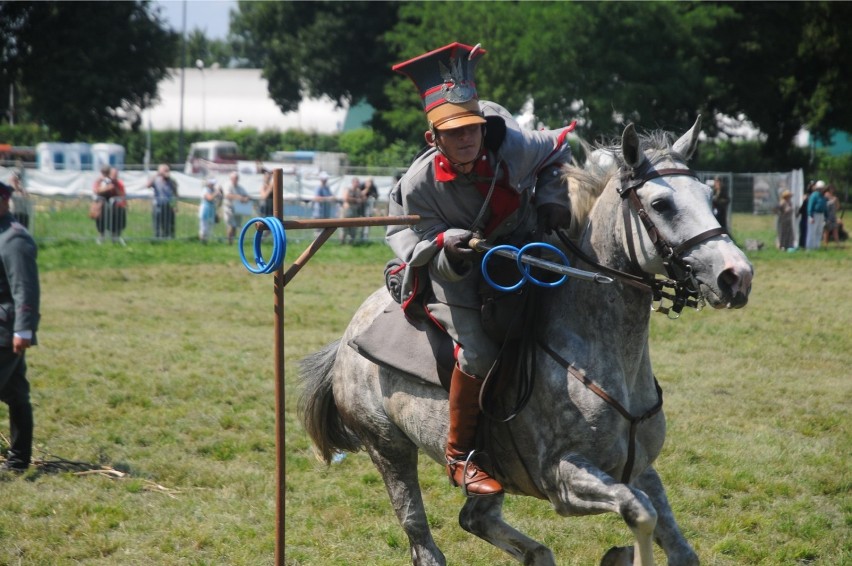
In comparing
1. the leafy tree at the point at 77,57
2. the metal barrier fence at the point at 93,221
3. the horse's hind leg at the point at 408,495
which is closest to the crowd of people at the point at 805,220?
the metal barrier fence at the point at 93,221

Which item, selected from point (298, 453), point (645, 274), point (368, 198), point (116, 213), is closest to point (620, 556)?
point (645, 274)

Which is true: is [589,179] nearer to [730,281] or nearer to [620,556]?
[730,281]

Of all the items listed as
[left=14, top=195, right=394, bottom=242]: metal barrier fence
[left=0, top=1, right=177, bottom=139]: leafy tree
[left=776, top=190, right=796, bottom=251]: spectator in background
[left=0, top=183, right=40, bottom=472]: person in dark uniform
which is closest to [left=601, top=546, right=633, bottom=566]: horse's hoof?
[left=0, top=183, right=40, bottom=472]: person in dark uniform

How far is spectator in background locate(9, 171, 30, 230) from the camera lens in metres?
22.5

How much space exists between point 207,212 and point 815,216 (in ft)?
51.1

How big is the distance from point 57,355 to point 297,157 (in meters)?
38.1

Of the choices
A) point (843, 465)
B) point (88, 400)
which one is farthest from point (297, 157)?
point (843, 465)

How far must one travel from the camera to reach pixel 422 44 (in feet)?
147

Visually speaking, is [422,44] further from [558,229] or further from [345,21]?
[558,229]

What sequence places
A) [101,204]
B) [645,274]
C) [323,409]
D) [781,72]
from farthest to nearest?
[781,72] < [101,204] < [323,409] < [645,274]

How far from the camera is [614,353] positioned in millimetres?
4434

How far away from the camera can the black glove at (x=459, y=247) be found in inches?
173

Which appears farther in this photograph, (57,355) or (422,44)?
(422,44)

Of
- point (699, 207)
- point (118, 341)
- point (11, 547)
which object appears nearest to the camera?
point (699, 207)
